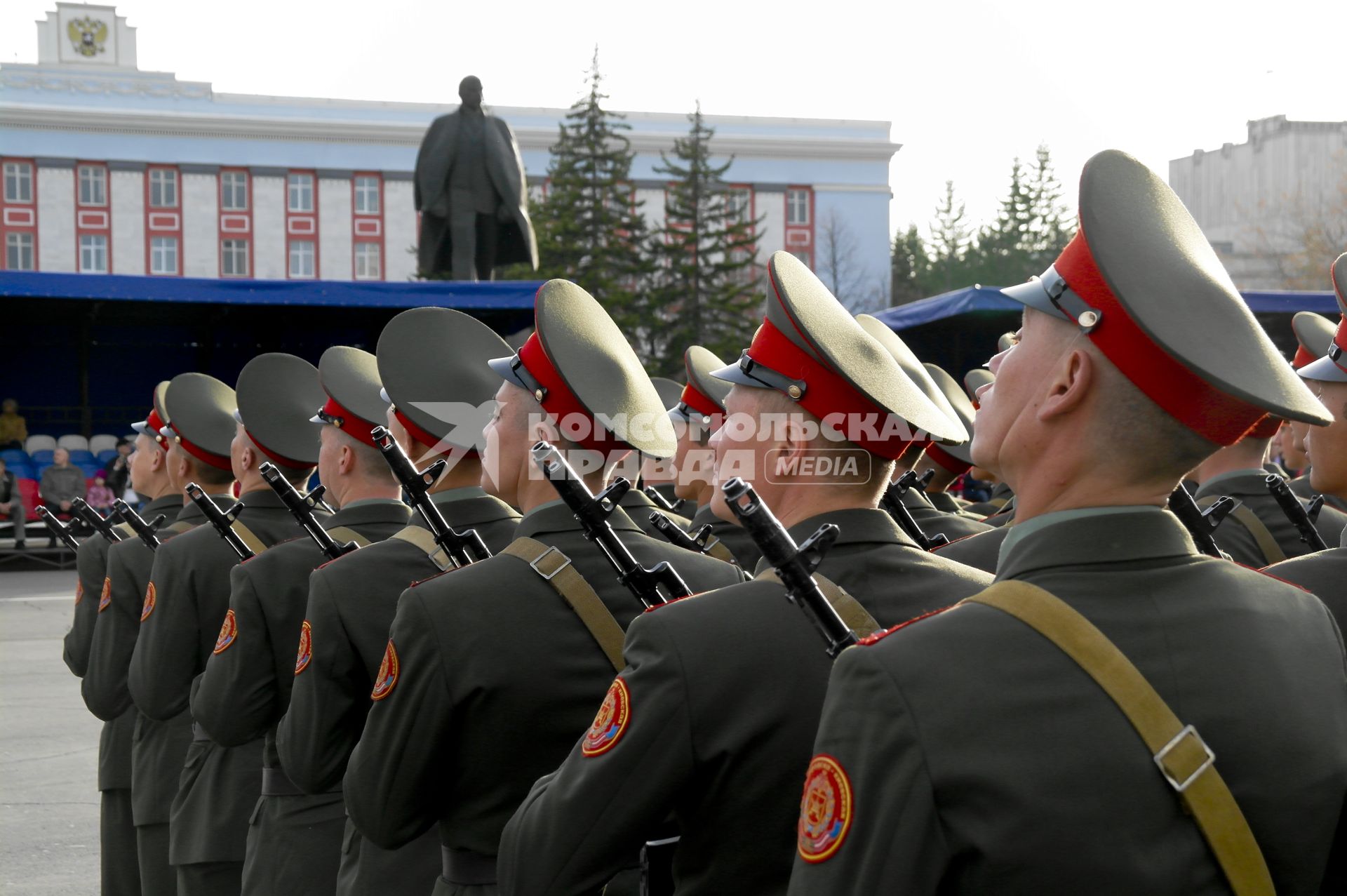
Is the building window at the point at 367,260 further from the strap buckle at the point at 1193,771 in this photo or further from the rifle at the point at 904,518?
the strap buckle at the point at 1193,771

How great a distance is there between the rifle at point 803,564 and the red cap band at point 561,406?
3.53ft

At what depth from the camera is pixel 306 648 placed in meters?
3.24

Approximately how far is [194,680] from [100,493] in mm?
13546

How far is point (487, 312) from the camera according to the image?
14508 mm

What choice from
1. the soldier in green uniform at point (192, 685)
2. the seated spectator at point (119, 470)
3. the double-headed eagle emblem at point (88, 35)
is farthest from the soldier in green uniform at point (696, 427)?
the double-headed eagle emblem at point (88, 35)

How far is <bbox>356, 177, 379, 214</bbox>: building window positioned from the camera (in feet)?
174

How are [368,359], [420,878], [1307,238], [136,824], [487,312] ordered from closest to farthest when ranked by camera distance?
1. [420,878]
2. [368,359]
3. [136,824]
4. [487,312]
5. [1307,238]

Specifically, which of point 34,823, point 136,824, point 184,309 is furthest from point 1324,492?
point 184,309

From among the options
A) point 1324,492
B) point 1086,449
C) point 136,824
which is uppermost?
point 1086,449

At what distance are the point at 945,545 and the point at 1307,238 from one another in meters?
53.5

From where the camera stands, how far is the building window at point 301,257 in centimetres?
5453

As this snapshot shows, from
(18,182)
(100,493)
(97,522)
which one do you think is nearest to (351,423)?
(97,522)

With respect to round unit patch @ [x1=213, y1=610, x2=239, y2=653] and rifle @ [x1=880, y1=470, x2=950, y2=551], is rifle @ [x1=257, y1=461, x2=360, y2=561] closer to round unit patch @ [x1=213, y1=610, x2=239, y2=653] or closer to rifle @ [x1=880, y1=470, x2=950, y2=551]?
round unit patch @ [x1=213, y1=610, x2=239, y2=653]

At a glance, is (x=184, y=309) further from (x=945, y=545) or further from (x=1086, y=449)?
(x=1086, y=449)
